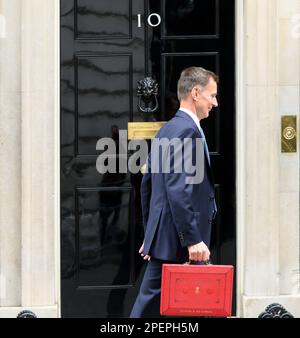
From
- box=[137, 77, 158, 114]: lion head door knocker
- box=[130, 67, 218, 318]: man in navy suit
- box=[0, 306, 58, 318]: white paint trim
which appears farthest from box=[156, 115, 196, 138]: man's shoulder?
box=[0, 306, 58, 318]: white paint trim

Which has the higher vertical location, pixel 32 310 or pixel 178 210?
pixel 178 210

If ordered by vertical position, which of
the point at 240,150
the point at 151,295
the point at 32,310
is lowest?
the point at 32,310

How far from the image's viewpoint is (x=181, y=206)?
438 cm

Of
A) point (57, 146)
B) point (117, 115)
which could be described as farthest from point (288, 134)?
point (57, 146)

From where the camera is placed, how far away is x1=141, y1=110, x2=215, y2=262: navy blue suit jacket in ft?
14.4

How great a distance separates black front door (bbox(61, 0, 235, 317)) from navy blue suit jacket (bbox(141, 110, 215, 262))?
1.07 m

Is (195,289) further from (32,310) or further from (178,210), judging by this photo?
(32,310)

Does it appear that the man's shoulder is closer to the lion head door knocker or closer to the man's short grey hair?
the man's short grey hair

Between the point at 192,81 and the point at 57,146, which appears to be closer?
the point at 192,81

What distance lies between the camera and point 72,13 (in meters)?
5.74

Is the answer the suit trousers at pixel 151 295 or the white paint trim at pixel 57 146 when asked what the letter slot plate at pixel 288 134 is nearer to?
the suit trousers at pixel 151 295

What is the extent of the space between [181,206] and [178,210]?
3 centimetres

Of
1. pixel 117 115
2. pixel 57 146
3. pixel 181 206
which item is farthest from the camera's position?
pixel 117 115

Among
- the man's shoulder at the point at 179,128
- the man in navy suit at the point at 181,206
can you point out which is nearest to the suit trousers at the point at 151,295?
the man in navy suit at the point at 181,206
